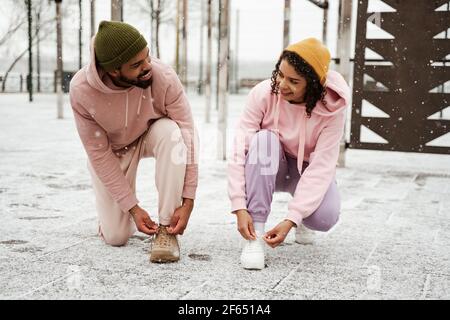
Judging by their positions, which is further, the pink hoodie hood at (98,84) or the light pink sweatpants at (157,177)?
the light pink sweatpants at (157,177)

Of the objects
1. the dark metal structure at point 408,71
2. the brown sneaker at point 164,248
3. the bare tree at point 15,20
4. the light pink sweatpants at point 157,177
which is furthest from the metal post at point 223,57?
the bare tree at point 15,20

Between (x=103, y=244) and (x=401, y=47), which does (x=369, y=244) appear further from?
(x=401, y=47)

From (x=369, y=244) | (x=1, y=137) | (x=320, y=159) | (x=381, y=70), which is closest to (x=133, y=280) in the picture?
(x=320, y=159)

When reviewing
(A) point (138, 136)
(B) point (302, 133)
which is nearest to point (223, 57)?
(A) point (138, 136)

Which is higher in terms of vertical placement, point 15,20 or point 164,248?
point 15,20

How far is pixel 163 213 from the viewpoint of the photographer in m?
2.35

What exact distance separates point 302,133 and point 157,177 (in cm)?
63

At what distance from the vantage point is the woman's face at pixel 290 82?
2.16m

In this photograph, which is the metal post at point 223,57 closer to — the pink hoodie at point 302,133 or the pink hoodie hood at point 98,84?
the pink hoodie at point 302,133

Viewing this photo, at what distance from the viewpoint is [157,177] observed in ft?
7.75

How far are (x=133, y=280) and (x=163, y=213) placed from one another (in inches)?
16.1

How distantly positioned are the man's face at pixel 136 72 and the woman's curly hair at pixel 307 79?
51 cm

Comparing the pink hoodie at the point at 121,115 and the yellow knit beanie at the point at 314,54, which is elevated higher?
the yellow knit beanie at the point at 314,54

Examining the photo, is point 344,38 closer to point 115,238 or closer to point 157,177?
point 157,177
